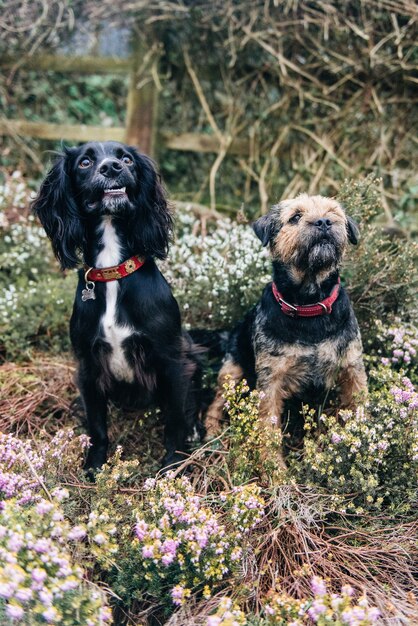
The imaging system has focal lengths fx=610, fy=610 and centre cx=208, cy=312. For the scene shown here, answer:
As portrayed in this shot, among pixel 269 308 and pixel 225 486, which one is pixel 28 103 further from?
pixel 225 486

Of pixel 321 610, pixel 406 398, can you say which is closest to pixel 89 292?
pixel 406 398

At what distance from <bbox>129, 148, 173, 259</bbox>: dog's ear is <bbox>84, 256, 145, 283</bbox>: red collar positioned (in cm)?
13

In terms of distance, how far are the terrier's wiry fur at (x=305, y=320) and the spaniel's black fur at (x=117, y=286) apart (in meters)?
0.52

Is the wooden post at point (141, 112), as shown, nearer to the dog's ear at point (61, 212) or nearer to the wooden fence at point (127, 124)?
the wooden fence at point (127, 124)

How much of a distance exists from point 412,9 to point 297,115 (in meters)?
1.44

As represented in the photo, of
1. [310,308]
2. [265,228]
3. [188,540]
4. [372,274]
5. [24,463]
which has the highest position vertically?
[265,228]

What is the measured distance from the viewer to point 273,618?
234 centimetres

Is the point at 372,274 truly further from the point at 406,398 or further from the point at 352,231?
the point at 406,398

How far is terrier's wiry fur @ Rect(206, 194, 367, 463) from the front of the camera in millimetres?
3377

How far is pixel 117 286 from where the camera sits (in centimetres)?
334

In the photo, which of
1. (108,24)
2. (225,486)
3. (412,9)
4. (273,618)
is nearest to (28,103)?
(108,24)

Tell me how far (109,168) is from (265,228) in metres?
0.98

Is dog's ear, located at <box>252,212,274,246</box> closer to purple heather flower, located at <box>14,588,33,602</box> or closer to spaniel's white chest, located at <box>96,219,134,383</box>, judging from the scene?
spaniel's white chest, located at <box>96,219,134,383</box>

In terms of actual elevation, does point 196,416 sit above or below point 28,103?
below
